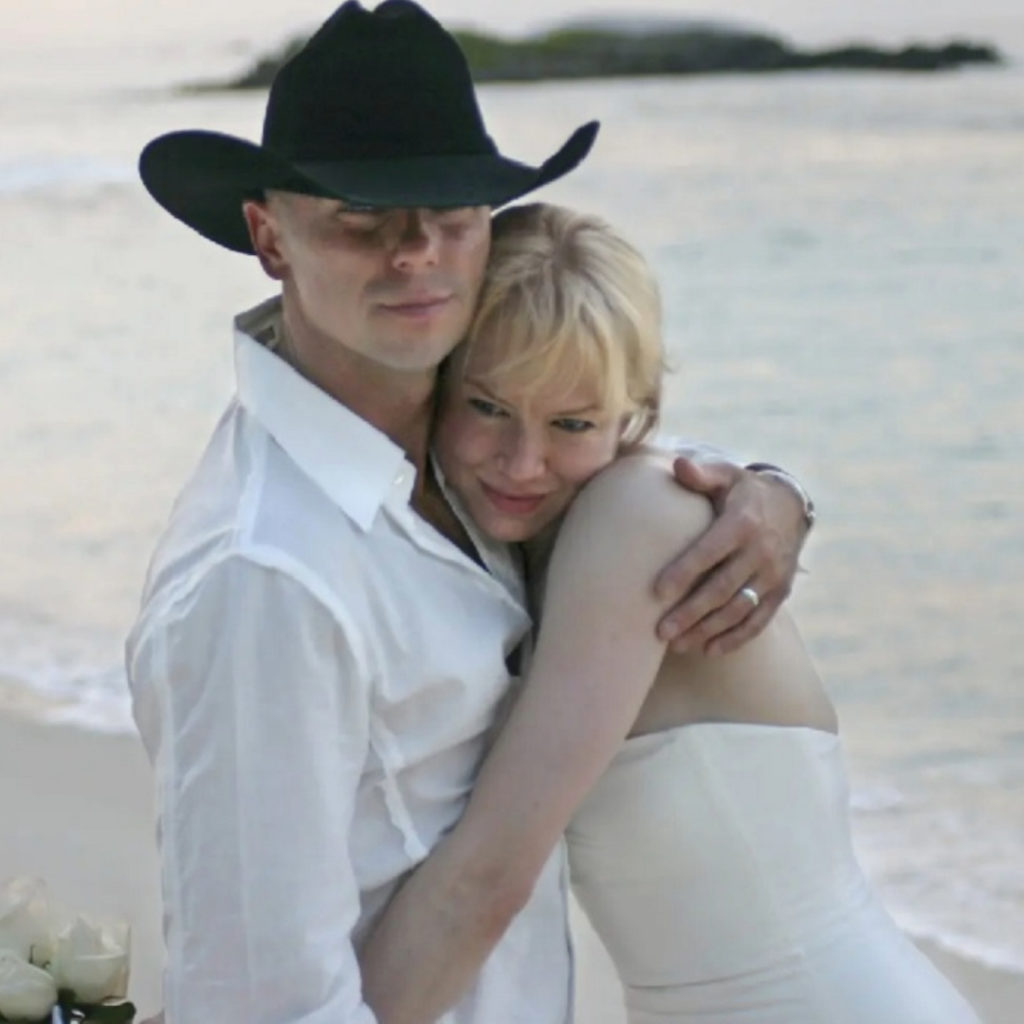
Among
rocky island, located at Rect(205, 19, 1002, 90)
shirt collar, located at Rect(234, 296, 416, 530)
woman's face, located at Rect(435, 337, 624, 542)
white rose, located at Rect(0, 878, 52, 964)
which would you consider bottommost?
rocky island, located at Rect(205, 19, 1002, 90)

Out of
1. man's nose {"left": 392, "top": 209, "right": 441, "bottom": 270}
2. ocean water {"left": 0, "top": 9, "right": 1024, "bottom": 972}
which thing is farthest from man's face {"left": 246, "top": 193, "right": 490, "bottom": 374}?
ocean water {"left": 0, "top": 9, "right": 1024, "bottom": 972}

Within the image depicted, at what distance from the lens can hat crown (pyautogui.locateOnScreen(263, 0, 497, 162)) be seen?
2025mm

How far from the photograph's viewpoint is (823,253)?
530 inches

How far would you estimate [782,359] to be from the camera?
10953 millimetres

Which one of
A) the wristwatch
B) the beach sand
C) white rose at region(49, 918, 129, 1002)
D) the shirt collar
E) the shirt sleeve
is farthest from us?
the beach sand

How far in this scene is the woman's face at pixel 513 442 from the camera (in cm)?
218

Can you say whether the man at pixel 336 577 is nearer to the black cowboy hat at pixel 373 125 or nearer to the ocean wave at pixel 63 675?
the black cowboy hat at pixel 373 125

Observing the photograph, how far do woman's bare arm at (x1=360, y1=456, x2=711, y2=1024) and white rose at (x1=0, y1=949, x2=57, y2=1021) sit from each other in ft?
0.96

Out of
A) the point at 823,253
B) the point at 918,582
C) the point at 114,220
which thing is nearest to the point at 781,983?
the point at 918,582

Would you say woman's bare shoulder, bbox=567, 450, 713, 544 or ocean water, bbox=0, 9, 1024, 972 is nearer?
woman's bare shoulder, bbox=567, 450, 713, 544

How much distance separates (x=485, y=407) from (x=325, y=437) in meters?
0.27

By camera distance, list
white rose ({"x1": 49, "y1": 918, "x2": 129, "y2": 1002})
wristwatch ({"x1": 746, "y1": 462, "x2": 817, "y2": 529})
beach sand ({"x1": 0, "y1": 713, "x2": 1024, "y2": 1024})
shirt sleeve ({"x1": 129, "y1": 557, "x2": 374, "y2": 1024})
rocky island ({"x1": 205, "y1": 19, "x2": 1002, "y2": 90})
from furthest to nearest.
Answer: rocky island ({"x1": 205, "y1": 19, "x2": 1002, "y2": 90})
beach sand ({"x1": 0, "y1": 713, "x2": 1024, "y2": 1024})
wristwatch ({"x1": 746, "y1": 462, "x2": 817, "y2": 529})
white rose ({"x1": 49, "y1": 918, "x2": 129, "y2": 1002})
shirt sleeve ({"x1": 129, "y1": 557, "x2": 374, "y2": 1024})

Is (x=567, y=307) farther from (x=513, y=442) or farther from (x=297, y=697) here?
(x=297, y=697)

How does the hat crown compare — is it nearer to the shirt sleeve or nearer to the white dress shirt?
the white dress shirt
